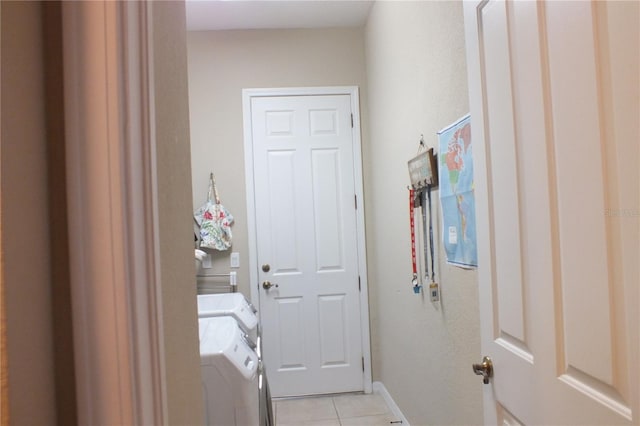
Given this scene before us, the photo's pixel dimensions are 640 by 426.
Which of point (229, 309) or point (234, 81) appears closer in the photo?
point (229, 309)

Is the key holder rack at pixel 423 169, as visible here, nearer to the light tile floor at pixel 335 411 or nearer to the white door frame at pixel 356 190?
the white door frame at pixel 356 190

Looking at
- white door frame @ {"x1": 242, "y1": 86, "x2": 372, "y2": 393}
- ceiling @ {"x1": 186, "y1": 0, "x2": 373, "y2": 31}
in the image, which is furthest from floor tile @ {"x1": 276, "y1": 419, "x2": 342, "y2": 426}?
ceiling @ {"x1": 186, "y1": 0, "x2": 373, "y2": 31}

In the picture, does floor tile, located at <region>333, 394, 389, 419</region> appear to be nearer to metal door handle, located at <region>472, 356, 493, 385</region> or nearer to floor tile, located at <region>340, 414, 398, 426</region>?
floor tile, located at <region>340, 414, 398, 426</region>

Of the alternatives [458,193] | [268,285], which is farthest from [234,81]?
[458,193]

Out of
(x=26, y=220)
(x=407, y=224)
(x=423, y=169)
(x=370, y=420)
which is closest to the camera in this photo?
(x=26, y=220)

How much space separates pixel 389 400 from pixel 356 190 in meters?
1.57

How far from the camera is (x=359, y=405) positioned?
3.02 metres

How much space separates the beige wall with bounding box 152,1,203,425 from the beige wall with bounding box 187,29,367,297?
8.21 ft

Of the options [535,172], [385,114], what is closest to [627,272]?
[535,172]

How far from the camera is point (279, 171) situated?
126 inches

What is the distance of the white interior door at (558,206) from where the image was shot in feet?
2.18

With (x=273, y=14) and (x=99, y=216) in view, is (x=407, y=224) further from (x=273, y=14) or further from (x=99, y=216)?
(x=99, y=216)

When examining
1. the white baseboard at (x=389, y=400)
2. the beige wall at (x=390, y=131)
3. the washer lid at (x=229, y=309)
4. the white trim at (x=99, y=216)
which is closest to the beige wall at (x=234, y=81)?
the beige wall at (x=390, y=131)

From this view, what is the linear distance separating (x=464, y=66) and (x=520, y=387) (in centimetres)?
108
